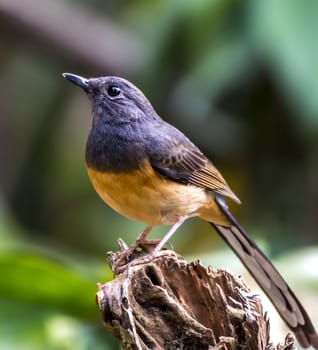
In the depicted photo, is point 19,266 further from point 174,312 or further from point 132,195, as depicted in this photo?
point 174,312

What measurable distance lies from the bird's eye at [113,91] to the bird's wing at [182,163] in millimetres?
305

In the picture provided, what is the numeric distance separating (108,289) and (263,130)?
3.65 m

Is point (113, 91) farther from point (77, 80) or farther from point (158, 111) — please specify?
point (158, 111)

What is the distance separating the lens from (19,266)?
14.6 feet

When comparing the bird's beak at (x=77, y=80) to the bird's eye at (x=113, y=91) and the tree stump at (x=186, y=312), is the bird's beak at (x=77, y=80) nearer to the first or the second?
the bird's eye at (x=113, y=91)

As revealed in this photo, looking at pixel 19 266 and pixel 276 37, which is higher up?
pixel 276 37

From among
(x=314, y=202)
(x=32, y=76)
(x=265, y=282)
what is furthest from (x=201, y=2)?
(x=32, y=76)

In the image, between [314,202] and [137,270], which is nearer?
[137,270]

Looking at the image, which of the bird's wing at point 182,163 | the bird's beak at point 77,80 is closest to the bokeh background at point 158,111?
the bird's wing at point 182,163

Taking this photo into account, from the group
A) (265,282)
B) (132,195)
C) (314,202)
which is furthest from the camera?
(314,202)

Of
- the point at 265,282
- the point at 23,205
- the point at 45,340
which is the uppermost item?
the point at 265,282

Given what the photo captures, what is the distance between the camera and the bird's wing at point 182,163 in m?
4.16

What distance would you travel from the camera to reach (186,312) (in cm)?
318

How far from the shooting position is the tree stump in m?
3.07
